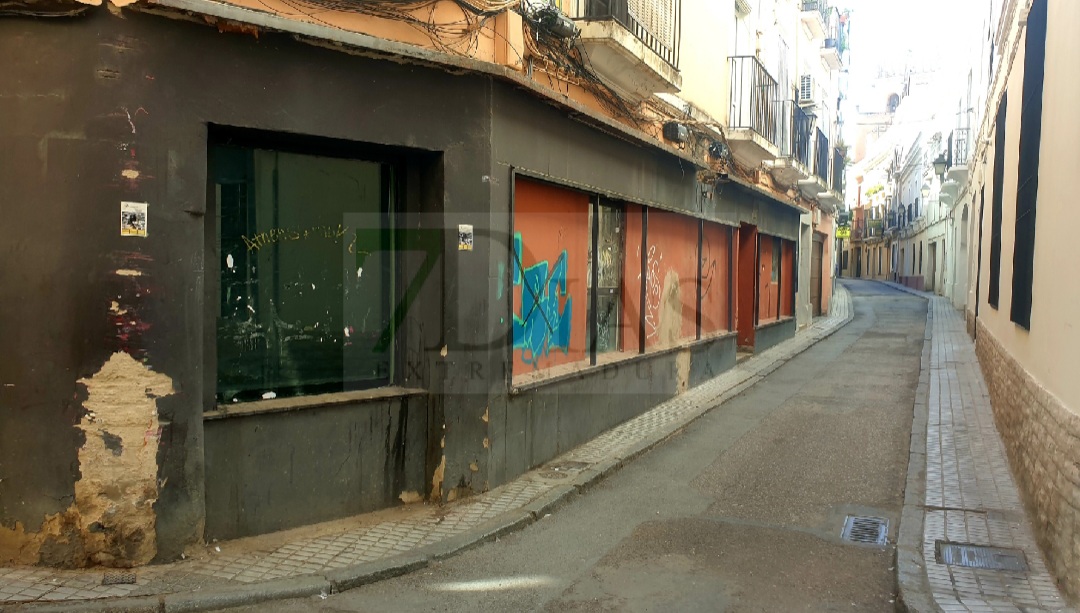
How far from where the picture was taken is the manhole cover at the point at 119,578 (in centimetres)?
471

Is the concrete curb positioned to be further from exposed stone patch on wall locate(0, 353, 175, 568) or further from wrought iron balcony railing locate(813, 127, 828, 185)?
wrought iron balcony railing locate(813, 127, 828, 185)

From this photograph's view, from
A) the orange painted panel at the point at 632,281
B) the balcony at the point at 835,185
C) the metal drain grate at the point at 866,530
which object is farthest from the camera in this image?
the balcony at the point at 835,185

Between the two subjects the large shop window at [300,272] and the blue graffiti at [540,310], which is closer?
A: the large shop window at [300,272]

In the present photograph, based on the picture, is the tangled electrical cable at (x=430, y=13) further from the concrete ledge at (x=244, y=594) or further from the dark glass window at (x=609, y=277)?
the concrete ledge at (x=244, y=594)

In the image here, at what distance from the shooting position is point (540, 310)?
27.0 ft

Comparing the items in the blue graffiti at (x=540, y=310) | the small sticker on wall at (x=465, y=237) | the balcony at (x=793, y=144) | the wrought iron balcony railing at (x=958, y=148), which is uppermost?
the wrought iron balcony railing at (x=958, y=148)

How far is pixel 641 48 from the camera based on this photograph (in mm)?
8609

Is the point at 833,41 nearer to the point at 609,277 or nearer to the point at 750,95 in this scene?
the point at 750,95

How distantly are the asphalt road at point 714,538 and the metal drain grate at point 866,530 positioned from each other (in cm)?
8

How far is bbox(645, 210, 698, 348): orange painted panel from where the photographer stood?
35.9ft

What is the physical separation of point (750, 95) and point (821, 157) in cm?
872

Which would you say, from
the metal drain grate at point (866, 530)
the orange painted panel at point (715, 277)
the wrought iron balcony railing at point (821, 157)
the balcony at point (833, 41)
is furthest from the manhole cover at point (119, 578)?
the balcony at point (833, 41)

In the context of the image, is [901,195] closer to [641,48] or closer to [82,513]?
[641,48]

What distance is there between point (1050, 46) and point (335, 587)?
22.5 feet
